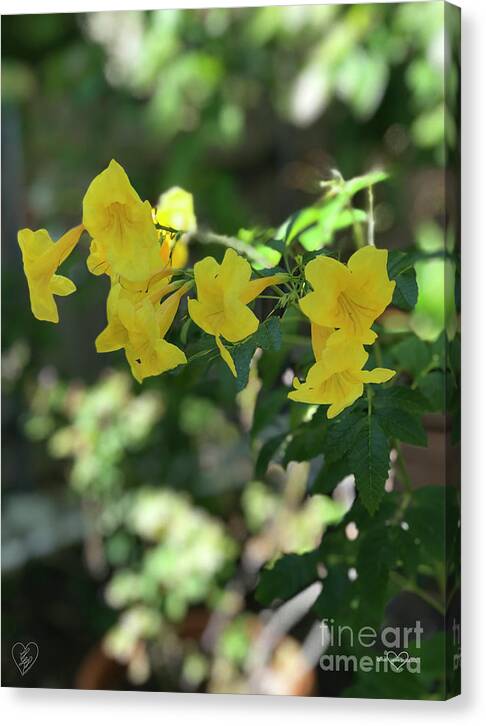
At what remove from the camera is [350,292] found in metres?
0.82

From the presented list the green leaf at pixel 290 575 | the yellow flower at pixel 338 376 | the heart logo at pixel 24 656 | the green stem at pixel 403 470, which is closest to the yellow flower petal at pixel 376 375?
the yellow flower at pixel 338 376

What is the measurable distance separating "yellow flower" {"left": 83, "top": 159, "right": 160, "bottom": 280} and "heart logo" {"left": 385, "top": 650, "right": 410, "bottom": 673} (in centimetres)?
40

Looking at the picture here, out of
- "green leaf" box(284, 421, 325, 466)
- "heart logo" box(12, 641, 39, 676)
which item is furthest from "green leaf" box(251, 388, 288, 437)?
"heart logo" box(12, 641, 39, 676)

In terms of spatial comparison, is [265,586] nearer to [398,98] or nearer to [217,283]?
[217,283]

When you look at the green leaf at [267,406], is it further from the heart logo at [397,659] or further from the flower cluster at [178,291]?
the heart logo at [397,659]

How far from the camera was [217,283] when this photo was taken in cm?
83

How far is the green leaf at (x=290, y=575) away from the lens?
39.3 inches

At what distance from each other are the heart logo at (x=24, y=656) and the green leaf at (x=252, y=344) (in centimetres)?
44

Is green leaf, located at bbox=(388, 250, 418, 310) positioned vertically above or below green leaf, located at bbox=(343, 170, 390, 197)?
below

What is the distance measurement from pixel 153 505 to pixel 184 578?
12cm

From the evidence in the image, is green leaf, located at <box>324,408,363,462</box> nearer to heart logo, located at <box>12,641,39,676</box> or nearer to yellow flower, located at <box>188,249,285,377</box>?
yellow flower, located at <box>188,249,285,377</box>

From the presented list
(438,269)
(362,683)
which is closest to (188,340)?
(438,269)

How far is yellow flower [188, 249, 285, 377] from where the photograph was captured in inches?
32.3

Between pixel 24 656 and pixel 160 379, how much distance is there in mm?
575
